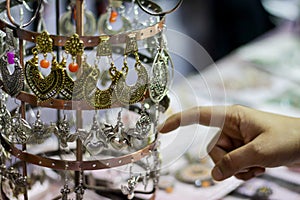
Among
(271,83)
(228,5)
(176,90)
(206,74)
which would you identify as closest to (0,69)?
(176,90)

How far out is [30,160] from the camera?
856 mm

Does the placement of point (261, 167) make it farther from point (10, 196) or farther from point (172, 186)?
point (10, 196)

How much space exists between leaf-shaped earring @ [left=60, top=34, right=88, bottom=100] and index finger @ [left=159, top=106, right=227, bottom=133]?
0.25 m

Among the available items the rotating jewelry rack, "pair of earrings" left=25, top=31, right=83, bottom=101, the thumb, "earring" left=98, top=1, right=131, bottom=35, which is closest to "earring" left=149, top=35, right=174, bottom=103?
the rotating jewelry rack

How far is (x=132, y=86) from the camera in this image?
814 mm

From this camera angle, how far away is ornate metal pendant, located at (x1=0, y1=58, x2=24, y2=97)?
80 cm

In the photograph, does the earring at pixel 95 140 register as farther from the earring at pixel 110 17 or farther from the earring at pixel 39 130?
the earring at pixel 110 17

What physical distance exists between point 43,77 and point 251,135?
16.3 inches

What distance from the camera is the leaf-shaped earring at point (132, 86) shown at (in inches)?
31.5

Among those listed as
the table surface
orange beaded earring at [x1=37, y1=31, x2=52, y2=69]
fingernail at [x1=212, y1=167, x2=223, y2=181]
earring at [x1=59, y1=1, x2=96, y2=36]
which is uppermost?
orange beaded earring at [x1=37, y1=31, x2=52, y2=69]

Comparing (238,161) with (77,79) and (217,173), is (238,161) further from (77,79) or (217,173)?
(77,79)

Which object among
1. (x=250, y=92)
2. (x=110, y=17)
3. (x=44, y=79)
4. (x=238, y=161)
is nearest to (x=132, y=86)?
(x=44, y=79)

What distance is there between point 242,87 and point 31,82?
81 cm

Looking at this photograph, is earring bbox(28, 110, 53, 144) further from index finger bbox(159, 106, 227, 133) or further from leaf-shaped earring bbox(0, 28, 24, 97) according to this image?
index finger bbox(159, 106, 227, 133)
